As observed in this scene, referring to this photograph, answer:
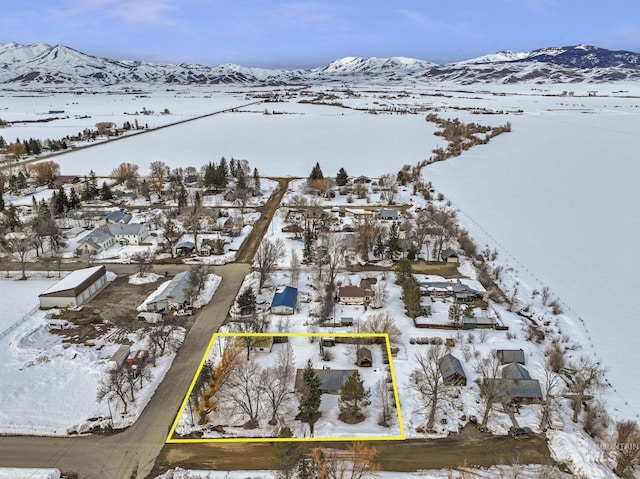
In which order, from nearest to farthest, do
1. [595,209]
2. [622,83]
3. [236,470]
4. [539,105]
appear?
[236,470] → [595,209] → [539,105] → [622,83]

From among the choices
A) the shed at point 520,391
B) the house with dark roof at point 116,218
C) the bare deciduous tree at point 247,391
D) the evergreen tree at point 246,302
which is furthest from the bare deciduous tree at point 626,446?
the house with dark roof at point 116,218

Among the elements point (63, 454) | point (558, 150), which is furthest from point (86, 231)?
point (558, 150)

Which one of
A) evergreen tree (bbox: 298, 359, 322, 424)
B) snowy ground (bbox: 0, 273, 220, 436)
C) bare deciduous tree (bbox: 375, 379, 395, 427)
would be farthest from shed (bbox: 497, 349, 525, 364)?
snowy ground (bbox: 0, 273, 220, 436)

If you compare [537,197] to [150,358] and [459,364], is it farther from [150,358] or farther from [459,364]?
[150,358]

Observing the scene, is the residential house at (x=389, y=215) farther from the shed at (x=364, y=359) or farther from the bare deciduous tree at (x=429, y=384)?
the shed at (x=364, y=359)

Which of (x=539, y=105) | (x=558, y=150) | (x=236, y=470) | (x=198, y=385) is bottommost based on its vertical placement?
(x=236, y=470)

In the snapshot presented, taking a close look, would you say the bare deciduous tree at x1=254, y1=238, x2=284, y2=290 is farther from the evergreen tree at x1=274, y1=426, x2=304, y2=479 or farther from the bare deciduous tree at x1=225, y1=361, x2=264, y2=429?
the evergreen tree at x1=274, y1=426, x2=304, y2=479

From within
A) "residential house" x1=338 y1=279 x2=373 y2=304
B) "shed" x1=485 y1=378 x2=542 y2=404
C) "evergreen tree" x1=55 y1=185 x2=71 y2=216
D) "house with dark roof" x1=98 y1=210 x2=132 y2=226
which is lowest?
"shed" x1=485 y1=378 x2=542 y2=404
